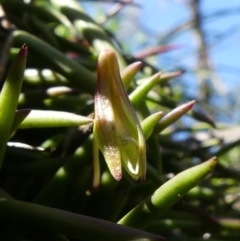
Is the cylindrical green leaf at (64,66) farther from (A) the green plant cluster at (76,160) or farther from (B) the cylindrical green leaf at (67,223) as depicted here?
(B) the cylindrical green leaf at (67,223)

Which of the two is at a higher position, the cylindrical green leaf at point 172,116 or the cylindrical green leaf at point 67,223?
the cylindrical green leaf at point 67,223

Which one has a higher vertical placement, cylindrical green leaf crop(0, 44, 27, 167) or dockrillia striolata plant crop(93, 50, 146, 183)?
cylindrical green leaf crop(0, 44, 27, 167)

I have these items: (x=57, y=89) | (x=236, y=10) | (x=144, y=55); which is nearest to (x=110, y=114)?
(x=57, y=89)

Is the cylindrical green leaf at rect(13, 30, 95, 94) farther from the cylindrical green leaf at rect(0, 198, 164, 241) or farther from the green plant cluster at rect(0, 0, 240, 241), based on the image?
the cylindrical green leaf at rect(0, 198, 164, 241)

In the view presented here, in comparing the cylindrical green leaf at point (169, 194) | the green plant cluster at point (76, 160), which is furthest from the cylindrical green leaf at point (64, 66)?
the cylindrical green leaf at point (169, 194)

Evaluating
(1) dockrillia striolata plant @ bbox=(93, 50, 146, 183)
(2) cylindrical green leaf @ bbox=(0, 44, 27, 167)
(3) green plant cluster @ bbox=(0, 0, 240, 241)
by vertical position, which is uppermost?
(2) cylindrical green leaf @ bbox=(0, 44, 27, 167)

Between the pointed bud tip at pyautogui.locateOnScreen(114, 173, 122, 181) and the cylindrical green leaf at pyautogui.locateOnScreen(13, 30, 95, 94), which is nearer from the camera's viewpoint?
the pointed bud tip at pyautogui.locateOnScreen(114, 173, 122, 181)

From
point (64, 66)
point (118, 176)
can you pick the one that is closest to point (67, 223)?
point (118, 176)

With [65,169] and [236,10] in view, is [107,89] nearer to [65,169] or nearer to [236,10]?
[65,169]

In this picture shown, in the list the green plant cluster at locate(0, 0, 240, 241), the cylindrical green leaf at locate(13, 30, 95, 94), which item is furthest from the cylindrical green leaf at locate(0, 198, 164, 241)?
the cylindrical green leaf at locate(13, 30, 95, 94)
